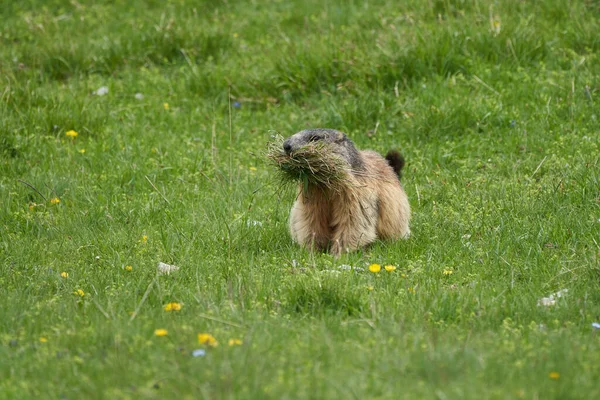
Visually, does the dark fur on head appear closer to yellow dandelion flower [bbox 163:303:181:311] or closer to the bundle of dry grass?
the bundle of dry grass

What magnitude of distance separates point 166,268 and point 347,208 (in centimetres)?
144

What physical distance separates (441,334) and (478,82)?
16.6 ft

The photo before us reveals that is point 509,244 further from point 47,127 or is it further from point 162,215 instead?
point 47,127

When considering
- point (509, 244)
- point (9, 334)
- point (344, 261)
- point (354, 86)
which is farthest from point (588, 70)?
point (9, 334)

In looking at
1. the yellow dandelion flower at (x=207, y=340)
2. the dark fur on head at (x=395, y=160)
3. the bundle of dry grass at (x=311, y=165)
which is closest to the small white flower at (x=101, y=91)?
the dark fur on head at (x=395, y=160)

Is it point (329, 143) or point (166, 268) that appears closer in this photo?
point (166, 268)

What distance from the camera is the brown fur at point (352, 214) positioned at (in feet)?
21.3

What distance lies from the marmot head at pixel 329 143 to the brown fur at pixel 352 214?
0.30 ft

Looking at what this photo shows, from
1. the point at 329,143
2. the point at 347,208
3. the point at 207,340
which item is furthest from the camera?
the point at 347,208

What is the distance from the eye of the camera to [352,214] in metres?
6.49

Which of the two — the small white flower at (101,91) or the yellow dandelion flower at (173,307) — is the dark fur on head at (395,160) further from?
the small white flower at (101,91)

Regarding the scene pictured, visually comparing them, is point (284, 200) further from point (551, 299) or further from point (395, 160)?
point (551, 299)

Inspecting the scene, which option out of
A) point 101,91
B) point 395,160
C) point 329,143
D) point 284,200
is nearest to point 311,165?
point 329,143

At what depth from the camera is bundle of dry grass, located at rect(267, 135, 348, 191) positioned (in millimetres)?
6176
